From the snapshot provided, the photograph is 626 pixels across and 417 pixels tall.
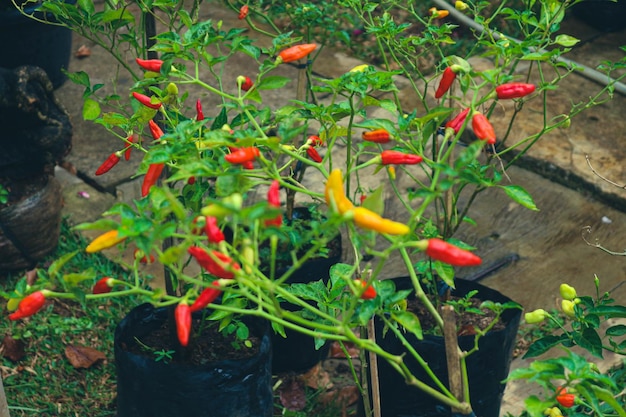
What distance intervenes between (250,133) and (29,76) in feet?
5.86

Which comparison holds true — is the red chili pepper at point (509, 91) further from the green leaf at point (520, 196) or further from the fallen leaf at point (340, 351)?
the fallen leaf at point (340, 351)

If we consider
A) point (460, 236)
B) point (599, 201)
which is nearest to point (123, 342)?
point (460, 236)

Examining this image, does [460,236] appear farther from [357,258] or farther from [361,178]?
[357,258]

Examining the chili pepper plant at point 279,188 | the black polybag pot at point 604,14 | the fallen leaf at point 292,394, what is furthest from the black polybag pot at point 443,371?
the black polybag pot at point 604,14

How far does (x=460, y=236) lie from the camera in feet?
12.0

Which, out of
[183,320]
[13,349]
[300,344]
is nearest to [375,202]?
[183,320]

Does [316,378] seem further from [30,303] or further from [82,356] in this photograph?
[30,303]

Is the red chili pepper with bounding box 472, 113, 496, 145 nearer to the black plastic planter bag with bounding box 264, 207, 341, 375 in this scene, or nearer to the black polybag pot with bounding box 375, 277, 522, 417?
the black polybag pot with bounding box 375, 277, 522, 417

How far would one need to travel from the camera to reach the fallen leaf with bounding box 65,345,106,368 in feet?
9.56

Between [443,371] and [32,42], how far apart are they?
2821mm

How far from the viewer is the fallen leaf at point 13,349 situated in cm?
292

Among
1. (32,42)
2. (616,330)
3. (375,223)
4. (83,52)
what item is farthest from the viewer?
(83,52)

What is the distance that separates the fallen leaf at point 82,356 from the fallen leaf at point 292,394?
61cm

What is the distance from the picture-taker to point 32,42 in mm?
4316
